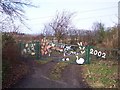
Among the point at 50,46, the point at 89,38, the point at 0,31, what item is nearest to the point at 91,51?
the point at 50,46

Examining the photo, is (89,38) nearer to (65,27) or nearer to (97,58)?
(65,27)

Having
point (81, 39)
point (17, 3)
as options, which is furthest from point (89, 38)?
point (17, 3)

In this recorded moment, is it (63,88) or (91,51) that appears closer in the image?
(63,88)

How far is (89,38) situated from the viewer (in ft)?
124

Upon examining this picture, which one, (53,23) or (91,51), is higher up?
(53,23)

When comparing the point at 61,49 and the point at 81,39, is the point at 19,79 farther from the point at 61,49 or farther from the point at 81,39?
the point at 81,39

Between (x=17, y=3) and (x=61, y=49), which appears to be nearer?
(x=17, y=3)

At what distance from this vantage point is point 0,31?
57.3ft

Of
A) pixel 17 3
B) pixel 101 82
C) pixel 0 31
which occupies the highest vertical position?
pixel 17 3

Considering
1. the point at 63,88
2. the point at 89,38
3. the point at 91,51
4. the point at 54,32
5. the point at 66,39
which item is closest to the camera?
the point at 63,88

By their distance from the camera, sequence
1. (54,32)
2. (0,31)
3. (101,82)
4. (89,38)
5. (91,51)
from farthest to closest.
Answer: (54,32) < (89,38) < (91,51) < (0,31) < (101,82)

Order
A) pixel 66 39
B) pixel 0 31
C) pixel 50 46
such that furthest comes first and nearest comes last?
pixel 66 39, pixel 50 46, pixel 0 31

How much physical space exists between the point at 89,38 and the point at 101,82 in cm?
2434

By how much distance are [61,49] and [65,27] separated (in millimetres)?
17973
